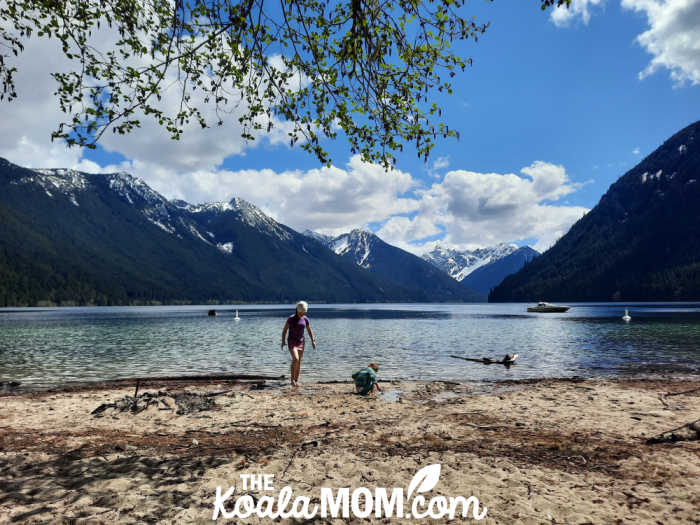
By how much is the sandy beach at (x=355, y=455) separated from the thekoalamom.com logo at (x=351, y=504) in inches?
4.8

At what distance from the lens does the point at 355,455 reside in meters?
8.84

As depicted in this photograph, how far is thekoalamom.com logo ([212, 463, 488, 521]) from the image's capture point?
621cm

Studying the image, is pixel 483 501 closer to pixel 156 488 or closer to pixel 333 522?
pixel 333 522

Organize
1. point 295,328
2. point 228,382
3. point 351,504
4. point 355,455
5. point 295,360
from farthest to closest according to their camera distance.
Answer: point 228,382
point 295,360
point 295,328
point 355,455
point 351,504

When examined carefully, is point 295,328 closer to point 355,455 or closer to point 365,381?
point 365,381

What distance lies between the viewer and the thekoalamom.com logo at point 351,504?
6.21 meters

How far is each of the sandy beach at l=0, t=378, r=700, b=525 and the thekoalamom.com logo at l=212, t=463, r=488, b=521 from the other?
12cm

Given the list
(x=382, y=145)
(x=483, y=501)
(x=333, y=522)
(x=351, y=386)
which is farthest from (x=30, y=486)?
(x=351, y=386)

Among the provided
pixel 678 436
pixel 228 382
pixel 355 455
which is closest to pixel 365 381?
pixel 355 455

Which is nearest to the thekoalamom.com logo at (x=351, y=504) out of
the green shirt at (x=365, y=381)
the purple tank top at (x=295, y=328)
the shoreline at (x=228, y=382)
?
the green shirt at (x=365, y=381)

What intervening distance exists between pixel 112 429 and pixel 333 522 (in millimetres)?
8738

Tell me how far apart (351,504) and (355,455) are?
2.30 meters

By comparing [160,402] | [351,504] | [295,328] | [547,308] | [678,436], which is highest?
[295,328]

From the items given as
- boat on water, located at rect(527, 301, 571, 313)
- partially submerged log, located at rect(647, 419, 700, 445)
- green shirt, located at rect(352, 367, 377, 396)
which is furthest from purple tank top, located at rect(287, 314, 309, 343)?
boat on water, located at rect(527, 301, 571, 313)
